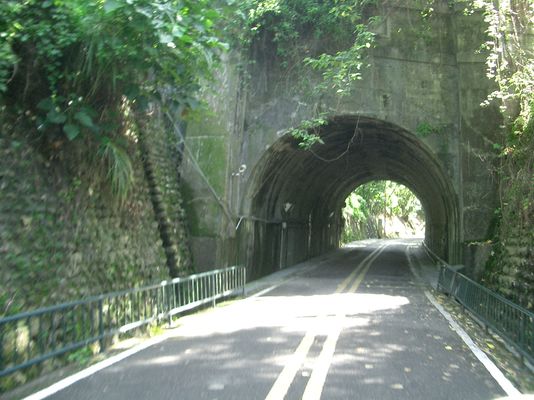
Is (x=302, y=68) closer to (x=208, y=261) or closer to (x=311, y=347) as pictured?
(x=208, y=261)

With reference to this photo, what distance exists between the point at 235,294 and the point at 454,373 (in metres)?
7.91

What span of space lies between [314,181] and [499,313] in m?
17.5

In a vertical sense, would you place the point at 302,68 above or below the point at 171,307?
above

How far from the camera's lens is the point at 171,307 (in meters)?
9.52

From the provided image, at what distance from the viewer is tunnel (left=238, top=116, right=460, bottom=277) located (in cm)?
1731

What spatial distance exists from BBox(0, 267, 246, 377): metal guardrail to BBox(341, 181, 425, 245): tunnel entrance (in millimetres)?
33324

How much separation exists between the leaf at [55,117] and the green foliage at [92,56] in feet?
0.03

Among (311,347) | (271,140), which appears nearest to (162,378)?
(311,347)

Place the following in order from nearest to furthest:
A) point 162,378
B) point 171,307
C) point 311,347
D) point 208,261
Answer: point 162,378 < point 311,347 < point 171,307 < point 208,261

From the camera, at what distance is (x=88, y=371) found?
6062 mm

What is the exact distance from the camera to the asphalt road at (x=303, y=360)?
17.5 feet

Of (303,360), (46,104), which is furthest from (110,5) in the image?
(303,360)

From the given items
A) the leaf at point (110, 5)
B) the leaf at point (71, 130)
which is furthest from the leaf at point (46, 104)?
the leaf at point (110, 5)

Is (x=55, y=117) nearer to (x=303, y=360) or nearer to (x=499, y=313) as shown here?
(x=303, y=360)
